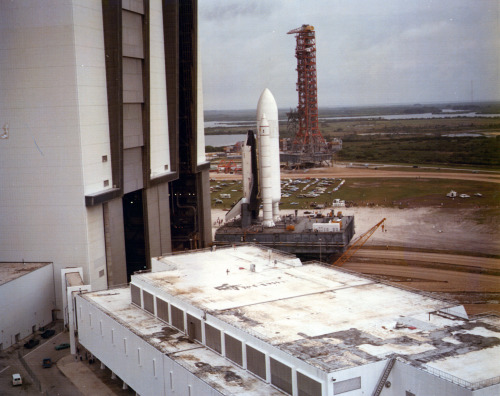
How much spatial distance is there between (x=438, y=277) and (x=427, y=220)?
20.1 meters

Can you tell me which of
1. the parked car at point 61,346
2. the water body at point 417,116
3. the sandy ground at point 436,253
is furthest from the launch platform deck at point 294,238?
the water body at point 417,116

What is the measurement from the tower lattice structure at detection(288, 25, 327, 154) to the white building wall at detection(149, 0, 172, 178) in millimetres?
38519

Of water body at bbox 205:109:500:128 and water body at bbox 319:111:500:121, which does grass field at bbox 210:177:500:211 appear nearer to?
water body at bbox 319:111:500:121

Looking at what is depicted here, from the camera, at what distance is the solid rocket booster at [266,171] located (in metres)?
44.9

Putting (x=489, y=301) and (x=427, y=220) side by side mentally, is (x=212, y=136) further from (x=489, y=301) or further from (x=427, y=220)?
(x=489, y=301)

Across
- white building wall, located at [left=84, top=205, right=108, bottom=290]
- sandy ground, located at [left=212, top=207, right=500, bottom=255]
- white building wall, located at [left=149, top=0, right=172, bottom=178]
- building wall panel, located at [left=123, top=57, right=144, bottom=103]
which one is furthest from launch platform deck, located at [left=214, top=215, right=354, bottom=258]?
building wall panel, located at [left=123, top=57, right=144, bottom=103]

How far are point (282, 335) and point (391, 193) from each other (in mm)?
54233

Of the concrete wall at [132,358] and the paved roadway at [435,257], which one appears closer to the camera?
the concrete wall at [132,358]

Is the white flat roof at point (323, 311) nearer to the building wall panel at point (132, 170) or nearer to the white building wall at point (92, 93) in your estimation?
the white building wall at point (92, 93)

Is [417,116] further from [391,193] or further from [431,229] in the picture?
[431,229]

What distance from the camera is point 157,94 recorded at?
42.7m

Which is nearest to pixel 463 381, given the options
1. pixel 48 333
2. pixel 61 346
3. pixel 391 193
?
pixel 61 346

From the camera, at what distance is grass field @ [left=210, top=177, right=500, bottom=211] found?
66.5 meters

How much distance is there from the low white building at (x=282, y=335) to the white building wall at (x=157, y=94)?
1247cm
